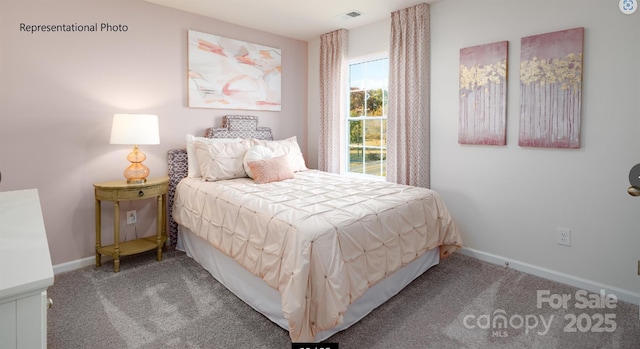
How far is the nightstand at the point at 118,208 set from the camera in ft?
9.16

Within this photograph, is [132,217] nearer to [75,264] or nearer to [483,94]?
[75,264]

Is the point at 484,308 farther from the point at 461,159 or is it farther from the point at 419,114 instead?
the point at 419,114

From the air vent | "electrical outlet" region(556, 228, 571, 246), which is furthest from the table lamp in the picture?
"electrical outlet" region(556, 228, 571, 246)

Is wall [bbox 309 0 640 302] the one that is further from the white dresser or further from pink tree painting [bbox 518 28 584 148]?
the white dresser

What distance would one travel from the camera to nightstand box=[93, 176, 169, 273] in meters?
2.79


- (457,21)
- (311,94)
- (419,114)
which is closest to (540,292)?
(419,114)

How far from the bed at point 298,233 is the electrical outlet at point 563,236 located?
2.52ft

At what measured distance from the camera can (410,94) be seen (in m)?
3.40

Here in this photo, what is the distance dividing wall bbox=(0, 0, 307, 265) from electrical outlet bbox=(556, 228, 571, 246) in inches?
140

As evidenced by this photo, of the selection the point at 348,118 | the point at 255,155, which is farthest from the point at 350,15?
the point at 255,155

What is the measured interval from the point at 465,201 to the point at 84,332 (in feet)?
10.4

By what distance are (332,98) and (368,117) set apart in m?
0.53

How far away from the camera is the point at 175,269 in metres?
2.89

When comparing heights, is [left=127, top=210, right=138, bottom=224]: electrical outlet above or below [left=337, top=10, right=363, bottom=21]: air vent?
below
